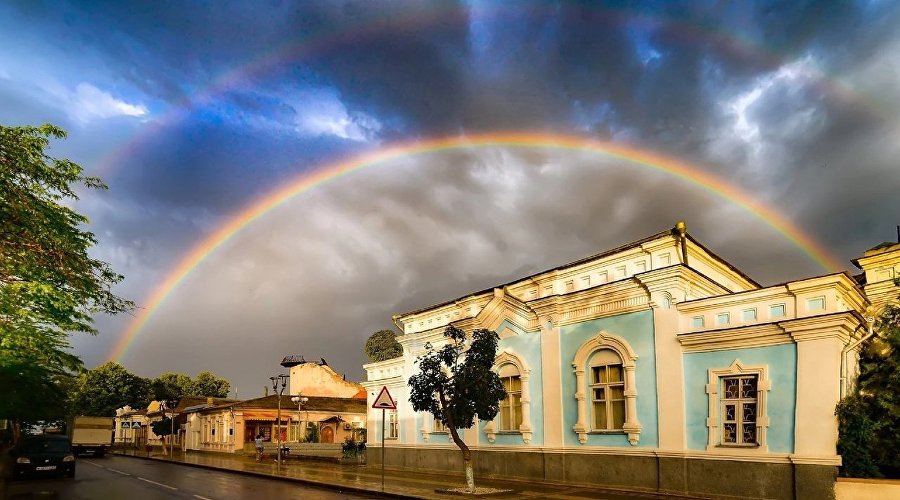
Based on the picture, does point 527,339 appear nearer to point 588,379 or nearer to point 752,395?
point 588,379

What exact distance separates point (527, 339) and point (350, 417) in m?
38.3

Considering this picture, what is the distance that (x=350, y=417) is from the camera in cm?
5706

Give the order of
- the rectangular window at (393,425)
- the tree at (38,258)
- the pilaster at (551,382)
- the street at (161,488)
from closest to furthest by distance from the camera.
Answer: the tree at (38,258) → the street at (161,488) → the pilaster at (551,382) → the rectangular window at (393,425)

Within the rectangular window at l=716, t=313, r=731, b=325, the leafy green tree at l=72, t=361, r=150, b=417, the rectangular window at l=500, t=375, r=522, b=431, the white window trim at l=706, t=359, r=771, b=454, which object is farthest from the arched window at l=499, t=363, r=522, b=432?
the leafy green tree at l=72, t=361, r=150, b=417

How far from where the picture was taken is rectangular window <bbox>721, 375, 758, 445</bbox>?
1612cm

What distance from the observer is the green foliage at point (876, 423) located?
1437cm

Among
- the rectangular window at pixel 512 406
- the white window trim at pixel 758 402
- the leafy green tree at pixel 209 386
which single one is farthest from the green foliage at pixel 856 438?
the leafy green tree at pixel 209 386

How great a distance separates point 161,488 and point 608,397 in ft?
50.4

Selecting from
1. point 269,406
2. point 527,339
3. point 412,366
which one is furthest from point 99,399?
point 527,339

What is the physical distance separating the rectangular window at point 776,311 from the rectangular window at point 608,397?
4.68 m

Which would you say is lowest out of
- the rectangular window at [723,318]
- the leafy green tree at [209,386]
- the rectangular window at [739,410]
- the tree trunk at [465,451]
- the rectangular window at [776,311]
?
the leafy green tree at [209,386]

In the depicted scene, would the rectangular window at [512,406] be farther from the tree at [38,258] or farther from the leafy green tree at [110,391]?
the leafy green tree at [110,391]

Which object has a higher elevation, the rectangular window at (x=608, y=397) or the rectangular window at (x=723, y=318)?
the rectangular window at (x=723, y=318)

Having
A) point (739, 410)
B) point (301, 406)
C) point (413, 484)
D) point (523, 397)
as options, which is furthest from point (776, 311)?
point (301, 406)
